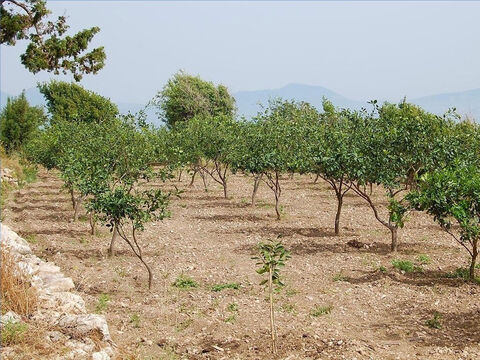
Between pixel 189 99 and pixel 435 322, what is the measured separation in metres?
59.6

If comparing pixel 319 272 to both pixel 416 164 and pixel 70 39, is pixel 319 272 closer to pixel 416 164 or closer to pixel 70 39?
pixel 416 164

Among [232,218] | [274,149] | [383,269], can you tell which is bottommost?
[383,269]

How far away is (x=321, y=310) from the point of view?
10.9 meters

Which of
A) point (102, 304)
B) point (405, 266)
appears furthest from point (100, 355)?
point (405, 266)

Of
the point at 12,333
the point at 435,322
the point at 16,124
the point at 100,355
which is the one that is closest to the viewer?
the point at 12,333

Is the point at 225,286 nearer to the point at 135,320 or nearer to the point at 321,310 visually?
the point at 321,310

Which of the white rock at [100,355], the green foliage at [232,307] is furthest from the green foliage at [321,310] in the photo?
the white rock at [100,355]

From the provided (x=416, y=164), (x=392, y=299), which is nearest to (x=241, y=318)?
(x=392, y=299)

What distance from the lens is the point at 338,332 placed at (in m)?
9.69

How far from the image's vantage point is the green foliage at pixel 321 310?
10.7 meters

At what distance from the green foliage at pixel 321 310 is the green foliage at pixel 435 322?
6.61 ft

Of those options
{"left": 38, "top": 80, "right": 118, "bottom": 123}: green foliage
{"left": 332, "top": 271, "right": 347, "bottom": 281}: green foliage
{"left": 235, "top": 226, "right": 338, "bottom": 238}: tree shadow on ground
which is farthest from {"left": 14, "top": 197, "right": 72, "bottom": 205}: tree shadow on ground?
{"left": 38, "top": 80, "right": 118, "bottom": 123}: green foliage

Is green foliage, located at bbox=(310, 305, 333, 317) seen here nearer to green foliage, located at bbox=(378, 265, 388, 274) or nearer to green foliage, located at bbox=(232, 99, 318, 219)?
green foliage, located at bbox=(378, 265, 388, 274)

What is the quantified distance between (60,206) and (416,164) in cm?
1814
